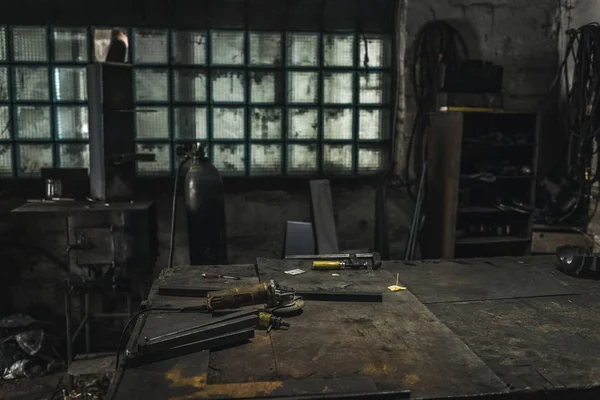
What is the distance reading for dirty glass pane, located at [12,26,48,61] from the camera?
3.96 meters

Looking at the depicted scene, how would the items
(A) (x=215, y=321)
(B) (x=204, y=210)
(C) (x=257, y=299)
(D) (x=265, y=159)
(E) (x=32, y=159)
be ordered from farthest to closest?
(D) (x=265, y=159), (E) (x=32, y=159), (B) (x=204, y=210), (C) (x=257, y=299), (A) (x=215, y=321)

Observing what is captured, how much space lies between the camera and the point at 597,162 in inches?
156

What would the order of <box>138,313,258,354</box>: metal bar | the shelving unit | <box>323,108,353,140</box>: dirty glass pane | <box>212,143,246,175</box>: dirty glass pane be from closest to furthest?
<box>138,313,258,354</box>: metal bar < the shelving unit < <box>212,143,246,175</box>: dirty glass pane < <box>323,108,353,140</box>: dirty glass pane

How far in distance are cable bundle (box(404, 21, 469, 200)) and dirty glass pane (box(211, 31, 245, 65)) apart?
127 cm

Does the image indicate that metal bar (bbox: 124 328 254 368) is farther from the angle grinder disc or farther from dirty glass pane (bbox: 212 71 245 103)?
dirty glass pane (bbox: 212 71 245 103)

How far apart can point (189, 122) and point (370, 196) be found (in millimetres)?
1453

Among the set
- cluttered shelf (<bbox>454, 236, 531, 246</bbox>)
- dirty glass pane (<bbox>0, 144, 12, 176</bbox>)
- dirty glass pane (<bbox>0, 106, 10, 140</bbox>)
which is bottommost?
cluttered shelf (<bbox>454, 236, 531, 246</bbox>)

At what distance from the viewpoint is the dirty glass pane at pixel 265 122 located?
13.9 feet

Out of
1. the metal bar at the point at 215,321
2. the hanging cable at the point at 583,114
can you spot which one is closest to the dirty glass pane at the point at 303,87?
the hanging cable at the point at 583,114

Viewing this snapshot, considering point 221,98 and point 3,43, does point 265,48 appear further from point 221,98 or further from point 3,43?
point 3,43

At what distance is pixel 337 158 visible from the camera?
172 inches

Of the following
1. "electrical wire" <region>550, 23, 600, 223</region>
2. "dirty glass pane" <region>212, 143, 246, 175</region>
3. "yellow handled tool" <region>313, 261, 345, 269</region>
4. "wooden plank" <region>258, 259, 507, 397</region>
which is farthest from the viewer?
"dirty glass pane" <region>212, 143, 246, 175</region>

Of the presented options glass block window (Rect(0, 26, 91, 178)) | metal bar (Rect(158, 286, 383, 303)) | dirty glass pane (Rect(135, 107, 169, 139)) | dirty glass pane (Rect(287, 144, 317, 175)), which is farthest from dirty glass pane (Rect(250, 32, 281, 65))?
metal bar (Rect(158, 286, 383, 303))

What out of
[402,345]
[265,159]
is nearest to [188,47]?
[265,159]
